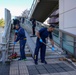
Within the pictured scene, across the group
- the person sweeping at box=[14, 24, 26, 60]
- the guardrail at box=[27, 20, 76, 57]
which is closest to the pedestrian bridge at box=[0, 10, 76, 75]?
the guardrail at box=[27, 20, 76, 57]

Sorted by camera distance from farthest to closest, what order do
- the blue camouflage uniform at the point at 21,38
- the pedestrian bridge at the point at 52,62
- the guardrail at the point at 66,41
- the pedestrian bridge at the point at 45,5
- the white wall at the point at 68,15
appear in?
the pedestrian bridge at the point at 45,5 < the white wall at the point at 68,15 < the guardrail at the point at 66,41 < the blue camouflage uniform at the point at 21,38 < the pedestrian bridge at the point at 52,62

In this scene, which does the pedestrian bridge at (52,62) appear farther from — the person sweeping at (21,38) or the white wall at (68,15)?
the white wall at (68,15)

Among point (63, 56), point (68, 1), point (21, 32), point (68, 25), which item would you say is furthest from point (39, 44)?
point (68, 1)

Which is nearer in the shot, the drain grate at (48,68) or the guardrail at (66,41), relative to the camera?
the drain grate at (48,68)

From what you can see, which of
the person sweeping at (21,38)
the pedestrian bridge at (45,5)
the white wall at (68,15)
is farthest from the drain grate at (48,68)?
the pedestrian bridge at (45,5)

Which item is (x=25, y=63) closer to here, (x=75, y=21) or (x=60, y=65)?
(x=60, y=65)

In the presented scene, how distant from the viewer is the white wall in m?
8.84

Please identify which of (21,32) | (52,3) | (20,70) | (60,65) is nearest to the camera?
(20,70)

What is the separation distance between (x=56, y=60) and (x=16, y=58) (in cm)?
183

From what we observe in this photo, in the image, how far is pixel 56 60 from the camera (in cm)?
836

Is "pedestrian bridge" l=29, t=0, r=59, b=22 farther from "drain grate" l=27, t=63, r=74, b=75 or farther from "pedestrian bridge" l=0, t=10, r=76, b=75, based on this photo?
"drain grate" l=27, t=63, r=74, b=75

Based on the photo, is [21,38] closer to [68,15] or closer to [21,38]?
[21,38]

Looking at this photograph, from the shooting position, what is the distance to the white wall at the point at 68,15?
8.84 m

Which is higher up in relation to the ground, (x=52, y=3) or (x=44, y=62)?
(x=52, y=3)
